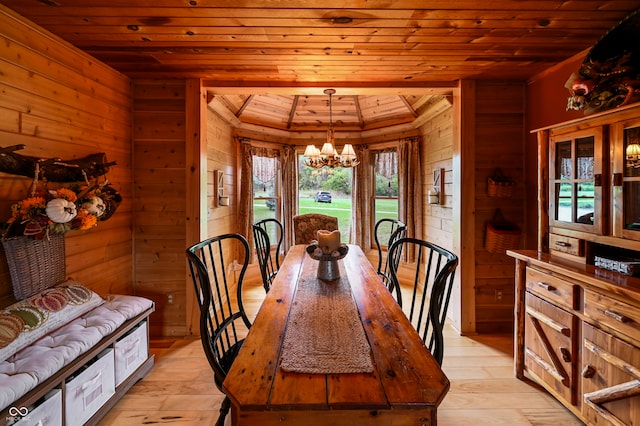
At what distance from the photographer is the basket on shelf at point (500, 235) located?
2.95 m

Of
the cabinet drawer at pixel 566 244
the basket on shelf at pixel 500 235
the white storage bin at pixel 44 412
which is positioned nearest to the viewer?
the white storage bin at pixel 44 412

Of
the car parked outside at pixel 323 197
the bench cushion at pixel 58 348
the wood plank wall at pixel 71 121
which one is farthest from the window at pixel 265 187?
the bench cushion at pixel 58 348

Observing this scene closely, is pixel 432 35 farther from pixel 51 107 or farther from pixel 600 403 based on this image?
pixel 51 107

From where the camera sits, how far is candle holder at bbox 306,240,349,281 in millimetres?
1938

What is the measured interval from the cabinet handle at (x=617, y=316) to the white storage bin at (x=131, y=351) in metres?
2.83

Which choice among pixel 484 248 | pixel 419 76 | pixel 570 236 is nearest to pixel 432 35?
pixel 419 76

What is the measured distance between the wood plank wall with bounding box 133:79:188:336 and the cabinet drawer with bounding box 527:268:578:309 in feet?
9.62

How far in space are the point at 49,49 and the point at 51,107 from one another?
0.40 meters

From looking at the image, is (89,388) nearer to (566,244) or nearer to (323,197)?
(566,244)

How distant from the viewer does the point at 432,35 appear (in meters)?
2.23

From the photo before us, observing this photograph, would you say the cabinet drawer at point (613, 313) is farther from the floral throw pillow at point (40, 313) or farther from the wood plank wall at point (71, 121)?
the wood plank wall at point (71, 121)

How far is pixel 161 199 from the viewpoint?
307cm

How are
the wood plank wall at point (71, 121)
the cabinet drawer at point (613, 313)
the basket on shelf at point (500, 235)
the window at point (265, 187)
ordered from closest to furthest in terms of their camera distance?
1. the cabinet drawer at point (613, 313)
2. the wood plank wall at point (71, 121)
3. the basket on shelf at point (500, 235)
4. the window at point (265, 187)

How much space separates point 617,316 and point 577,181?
2.77 ft
